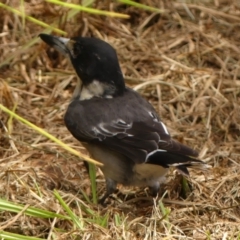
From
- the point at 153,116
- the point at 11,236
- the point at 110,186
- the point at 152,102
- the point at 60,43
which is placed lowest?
the point at 152,102

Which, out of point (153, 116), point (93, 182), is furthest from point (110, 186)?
point (153, 116)

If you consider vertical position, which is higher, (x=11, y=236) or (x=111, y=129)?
(x=111, y=129)

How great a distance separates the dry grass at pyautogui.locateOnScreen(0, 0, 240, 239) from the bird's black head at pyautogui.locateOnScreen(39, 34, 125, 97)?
1.71 feet

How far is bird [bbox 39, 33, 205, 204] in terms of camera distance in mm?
4309

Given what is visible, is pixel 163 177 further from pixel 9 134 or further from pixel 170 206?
pixel 9 134

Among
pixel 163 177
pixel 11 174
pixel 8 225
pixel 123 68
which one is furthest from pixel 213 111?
pixel 8 225

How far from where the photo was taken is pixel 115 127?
4492mm

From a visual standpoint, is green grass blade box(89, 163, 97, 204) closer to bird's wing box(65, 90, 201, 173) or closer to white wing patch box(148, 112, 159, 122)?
bird's wing box(65, 90, 201, 173)

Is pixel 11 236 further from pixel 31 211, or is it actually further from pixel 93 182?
Answer: pixel 93 182

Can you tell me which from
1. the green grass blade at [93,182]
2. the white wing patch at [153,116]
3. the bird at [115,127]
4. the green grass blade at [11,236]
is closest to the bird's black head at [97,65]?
the bird at [115,127]

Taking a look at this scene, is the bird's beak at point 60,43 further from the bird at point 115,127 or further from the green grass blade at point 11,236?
the green grass blade at point 11,236

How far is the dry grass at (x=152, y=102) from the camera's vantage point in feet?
13.8

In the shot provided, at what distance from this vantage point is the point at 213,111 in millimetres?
5641

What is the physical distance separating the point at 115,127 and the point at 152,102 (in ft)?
4.35
